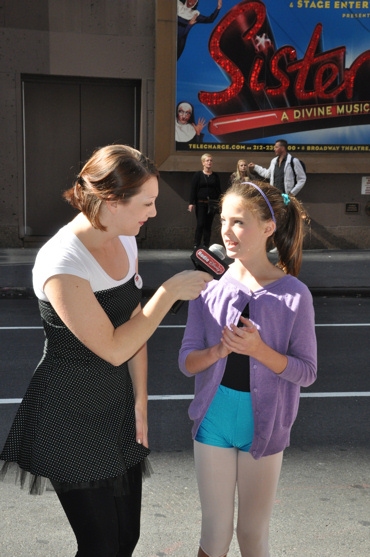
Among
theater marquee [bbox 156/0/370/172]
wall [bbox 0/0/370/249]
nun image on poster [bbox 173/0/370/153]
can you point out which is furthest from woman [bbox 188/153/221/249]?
nun image on poster [bbox 173/0/370/153]

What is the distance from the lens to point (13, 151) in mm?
15352

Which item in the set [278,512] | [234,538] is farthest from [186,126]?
[234,538]

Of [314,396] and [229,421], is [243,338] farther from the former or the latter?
[314,396]

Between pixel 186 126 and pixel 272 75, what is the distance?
6.85 feet

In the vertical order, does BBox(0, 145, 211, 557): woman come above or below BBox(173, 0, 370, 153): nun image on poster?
below

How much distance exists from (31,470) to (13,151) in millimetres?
13383

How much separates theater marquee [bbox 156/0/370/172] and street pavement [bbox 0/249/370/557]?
36.6 feet

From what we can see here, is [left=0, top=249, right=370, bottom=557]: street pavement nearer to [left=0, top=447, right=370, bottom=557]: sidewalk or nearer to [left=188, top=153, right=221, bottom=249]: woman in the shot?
[left=0, top=447, right=370, bottom=557]: sidewalk

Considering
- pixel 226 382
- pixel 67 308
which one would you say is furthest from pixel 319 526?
pixel 67 308

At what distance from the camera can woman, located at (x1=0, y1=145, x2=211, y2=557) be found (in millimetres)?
2596

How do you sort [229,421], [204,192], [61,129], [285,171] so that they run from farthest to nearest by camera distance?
[61,129] → [204,192] → [285,171] → [229,421]

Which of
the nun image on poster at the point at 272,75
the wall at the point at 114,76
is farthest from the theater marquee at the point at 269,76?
the wall at the point at 114,76

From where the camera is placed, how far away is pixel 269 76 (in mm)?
15797

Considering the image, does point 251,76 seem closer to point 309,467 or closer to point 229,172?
point 229,172
